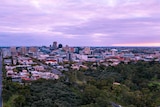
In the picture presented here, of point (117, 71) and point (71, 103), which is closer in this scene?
point (71, 103)

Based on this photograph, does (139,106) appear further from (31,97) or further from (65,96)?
(31,97)

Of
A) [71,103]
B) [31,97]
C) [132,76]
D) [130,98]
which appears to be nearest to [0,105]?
[31,97]

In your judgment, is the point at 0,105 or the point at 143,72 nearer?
the point at 0,105

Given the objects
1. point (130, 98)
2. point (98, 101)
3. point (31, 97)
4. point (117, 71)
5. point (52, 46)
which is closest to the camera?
point (98, 101)

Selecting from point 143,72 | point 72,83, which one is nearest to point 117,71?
point 143,72

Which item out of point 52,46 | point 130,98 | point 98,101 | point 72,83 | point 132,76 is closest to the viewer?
point 98,101

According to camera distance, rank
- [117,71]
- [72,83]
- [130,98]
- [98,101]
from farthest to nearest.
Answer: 1. [117,71]
2. [72,83]
3. [130,98]
4. [98,101]

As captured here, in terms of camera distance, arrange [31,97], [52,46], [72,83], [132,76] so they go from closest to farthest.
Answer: [31,97], [72,83], [132,76], [52,46]

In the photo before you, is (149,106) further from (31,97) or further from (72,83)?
(72,83)
